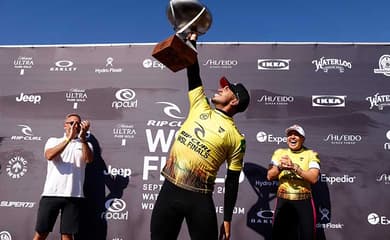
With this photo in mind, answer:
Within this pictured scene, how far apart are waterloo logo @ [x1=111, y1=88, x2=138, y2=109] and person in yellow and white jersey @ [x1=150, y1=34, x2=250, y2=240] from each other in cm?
186

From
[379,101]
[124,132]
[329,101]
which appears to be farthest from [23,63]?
[379,101]

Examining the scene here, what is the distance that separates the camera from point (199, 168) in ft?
6.22

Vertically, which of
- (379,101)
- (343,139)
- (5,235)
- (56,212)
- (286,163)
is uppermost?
(379,101)

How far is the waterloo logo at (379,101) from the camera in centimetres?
363

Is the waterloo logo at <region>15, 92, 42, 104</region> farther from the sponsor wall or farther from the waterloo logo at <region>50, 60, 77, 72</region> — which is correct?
the waterloo logo at <region>50, 60, 77, 72</region>

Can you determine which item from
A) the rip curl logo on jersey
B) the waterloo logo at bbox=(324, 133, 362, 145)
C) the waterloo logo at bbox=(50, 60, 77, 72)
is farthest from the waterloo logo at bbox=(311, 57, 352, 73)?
the rip curl logo on jersey

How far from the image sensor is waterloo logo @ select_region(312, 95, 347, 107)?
368 centimetres

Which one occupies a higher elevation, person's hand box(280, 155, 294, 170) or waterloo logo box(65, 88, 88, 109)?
waterloo logo box(65, 88, 88, 109)

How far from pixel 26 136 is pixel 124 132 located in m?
1.10

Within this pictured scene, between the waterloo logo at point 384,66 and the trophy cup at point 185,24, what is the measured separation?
2.37 m

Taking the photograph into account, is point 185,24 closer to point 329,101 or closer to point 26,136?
point 329,101

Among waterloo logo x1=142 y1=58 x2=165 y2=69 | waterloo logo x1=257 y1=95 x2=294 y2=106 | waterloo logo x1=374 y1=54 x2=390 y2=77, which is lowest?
waterloo logo x1=257 y1=95 x2=294 y2=106

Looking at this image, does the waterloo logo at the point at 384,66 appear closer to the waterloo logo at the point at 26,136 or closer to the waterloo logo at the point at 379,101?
the waterloo logo at the point at 379,101

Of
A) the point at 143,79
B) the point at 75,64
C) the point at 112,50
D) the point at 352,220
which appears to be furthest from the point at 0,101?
the point at 352,220
